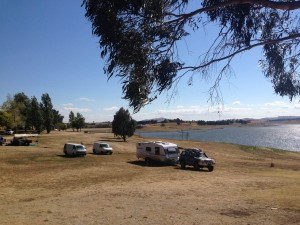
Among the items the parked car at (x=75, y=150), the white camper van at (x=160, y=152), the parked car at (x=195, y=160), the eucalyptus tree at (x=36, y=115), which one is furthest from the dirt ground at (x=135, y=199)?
the eucalyptus tree at (x=36, y=115)

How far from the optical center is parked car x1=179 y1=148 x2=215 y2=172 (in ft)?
109

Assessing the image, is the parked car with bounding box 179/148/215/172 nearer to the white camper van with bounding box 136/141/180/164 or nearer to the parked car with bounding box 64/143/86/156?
the white camper van with bounding box 136/141/180/164

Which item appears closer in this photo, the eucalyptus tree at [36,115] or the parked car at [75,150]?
the parked car at [75,150]

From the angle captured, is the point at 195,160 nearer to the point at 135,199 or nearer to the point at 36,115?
the point at 135,199

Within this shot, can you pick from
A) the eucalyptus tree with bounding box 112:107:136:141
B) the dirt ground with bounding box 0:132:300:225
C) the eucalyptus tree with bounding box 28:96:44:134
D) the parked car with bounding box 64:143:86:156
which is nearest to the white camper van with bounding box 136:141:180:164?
the dirt ground with bounding box 0:132:300:225

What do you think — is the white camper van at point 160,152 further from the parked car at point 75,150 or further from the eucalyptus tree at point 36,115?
the eucalyptus tree at point 36,115

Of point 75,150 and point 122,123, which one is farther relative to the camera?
point 122,123

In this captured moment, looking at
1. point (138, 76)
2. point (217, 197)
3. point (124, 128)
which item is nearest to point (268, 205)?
point (217, 197)

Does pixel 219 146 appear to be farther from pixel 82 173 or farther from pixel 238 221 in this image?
pixel 238 221

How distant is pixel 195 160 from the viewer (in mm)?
33531

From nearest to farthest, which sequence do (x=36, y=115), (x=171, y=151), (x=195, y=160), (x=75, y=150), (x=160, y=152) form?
(x=195, y=160)
(x=160, y=152)
(x=171, y=151)
(x=75, y=150)
(x=36, y=115)

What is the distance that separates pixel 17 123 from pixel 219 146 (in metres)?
54.2

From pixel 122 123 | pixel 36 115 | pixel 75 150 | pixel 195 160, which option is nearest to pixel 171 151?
pixel 195 160

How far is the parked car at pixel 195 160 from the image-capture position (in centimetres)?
3319
